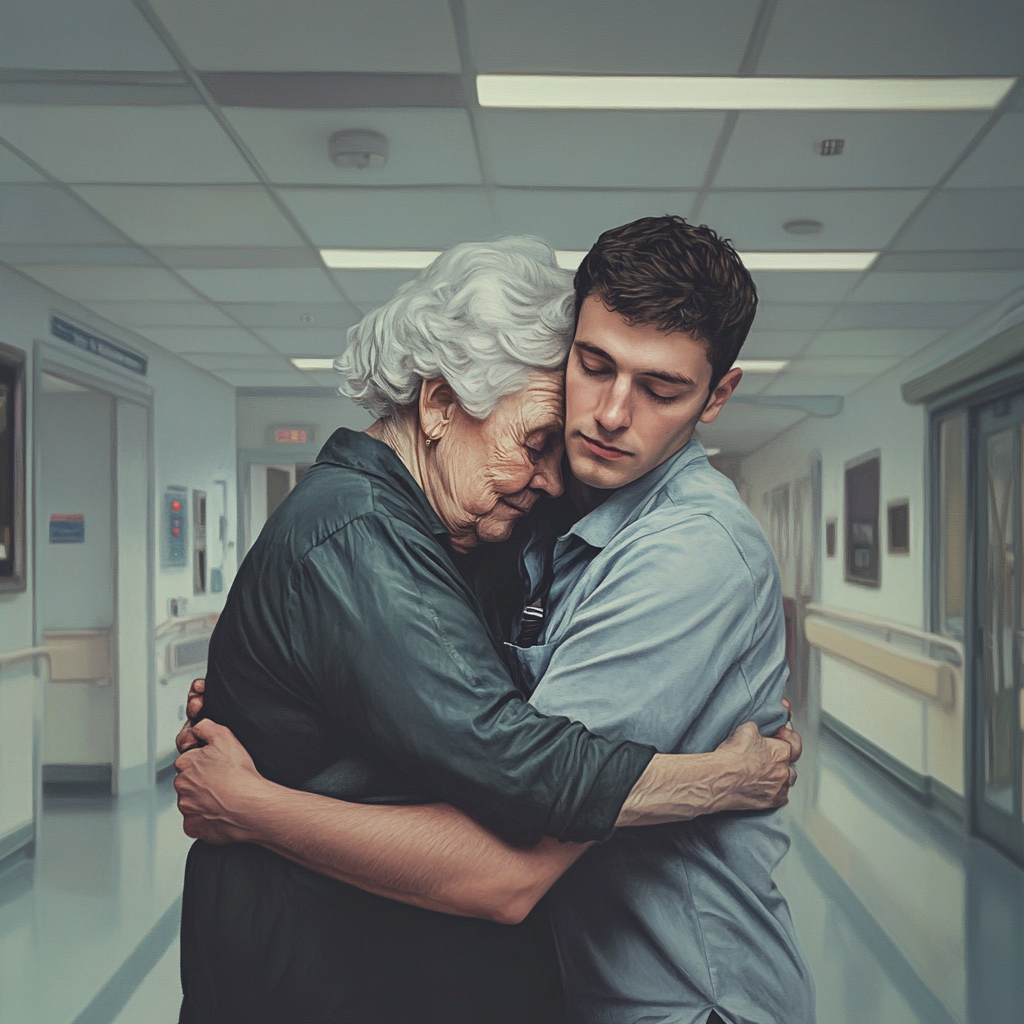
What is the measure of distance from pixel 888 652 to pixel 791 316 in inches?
94.0

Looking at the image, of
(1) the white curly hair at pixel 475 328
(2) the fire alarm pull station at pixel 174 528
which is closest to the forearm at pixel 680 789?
(1) the white curly hair at pixel 475 328

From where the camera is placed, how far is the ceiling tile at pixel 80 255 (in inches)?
182

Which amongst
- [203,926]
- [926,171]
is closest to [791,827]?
[926,171]

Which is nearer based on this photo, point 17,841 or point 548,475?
point 548,475

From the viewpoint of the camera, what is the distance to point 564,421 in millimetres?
1362

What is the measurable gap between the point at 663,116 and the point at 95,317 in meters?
3.72

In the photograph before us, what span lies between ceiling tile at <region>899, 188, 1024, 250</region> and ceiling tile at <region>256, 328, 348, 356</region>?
11.3 ft

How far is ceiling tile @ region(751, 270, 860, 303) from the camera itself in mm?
5070

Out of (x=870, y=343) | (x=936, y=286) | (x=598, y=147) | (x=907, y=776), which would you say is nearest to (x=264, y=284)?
(x=598, y=147)

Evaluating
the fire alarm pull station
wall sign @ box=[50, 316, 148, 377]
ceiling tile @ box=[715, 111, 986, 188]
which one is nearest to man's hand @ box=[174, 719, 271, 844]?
ceiling tile @ box=[715, 111, 986, 188]

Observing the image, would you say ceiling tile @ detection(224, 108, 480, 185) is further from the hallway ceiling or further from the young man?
the young man

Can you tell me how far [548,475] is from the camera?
4.66 feet

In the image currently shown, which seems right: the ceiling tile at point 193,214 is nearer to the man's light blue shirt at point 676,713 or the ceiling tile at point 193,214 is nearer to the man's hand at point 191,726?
the man's hand at point 191,726

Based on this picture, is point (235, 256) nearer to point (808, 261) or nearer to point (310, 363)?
point (310, 363)
